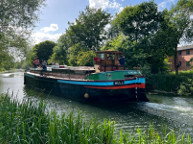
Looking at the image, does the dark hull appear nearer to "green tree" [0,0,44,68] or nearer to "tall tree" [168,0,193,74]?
"green tree" [0,0,44,68]

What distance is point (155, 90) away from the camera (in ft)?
69.7

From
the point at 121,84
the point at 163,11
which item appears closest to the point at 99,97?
the point at 121,84

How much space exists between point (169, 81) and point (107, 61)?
36.8ft

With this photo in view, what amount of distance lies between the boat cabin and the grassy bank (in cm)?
990

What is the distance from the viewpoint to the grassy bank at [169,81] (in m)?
19.9

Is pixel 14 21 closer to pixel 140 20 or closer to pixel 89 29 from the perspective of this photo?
pixel 140 20

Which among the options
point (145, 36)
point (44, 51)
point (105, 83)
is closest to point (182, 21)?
point (145, 36)

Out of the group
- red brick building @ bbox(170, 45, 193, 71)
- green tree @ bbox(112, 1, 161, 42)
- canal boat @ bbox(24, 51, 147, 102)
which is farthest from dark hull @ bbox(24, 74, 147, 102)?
red brick building @ bbox(170, 45, 193, 71)

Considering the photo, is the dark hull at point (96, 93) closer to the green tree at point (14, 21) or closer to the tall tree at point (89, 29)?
the green tree at point (14, 21)

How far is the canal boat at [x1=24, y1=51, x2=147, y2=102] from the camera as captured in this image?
459 inches

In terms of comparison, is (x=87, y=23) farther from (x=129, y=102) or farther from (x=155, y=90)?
(x=129, y=102)

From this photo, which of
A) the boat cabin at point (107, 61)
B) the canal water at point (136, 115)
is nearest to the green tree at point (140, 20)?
the boat cabin at point (107, 61)

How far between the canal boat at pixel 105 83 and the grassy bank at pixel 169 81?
9871 mm

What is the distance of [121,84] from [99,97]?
199 cm
